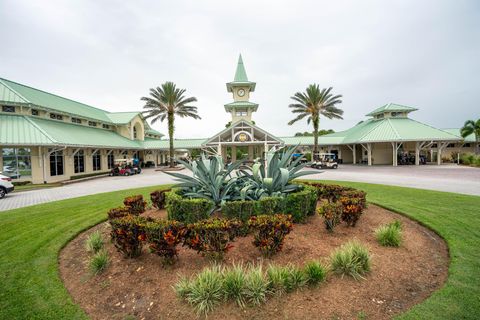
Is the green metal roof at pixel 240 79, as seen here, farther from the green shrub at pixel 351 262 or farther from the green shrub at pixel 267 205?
the green shrub at pixel 351 262

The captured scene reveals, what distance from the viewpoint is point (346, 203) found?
546 centimetres

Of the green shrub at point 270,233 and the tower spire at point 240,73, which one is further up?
the tower spire at point 240,73

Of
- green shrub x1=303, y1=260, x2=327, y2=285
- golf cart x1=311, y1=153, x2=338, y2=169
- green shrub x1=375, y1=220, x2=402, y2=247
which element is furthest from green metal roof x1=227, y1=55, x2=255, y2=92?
green shrub x1=303, y1=260, x2=327, y2=285

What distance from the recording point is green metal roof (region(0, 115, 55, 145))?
17.5 m

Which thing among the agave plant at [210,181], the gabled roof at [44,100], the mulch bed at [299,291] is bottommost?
the mulch bed at [299,291]

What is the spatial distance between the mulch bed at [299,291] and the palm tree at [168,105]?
2887 centimetres

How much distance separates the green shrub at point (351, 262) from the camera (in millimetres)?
3732

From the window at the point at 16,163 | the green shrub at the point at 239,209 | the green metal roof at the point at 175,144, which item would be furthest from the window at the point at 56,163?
the green shrub at the point at 239,209

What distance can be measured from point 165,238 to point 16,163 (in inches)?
874

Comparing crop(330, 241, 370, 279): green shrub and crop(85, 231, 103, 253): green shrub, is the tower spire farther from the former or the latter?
crop(330, 241, 370, 279): green shrub

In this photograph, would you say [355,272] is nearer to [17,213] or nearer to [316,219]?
[316,219]

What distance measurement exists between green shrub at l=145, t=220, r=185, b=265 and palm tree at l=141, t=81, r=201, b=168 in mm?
29021

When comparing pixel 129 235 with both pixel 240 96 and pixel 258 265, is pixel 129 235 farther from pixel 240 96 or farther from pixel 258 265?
pixel 240 96

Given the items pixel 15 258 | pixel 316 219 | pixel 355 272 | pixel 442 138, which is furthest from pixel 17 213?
pixel 442 138
